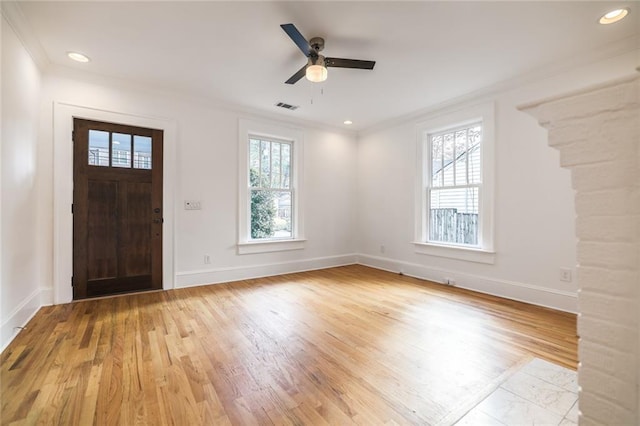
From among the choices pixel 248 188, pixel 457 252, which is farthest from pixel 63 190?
pixel 457 252

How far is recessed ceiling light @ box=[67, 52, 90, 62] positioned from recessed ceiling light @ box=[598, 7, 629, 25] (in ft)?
15.2

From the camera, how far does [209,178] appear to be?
13.3 ft

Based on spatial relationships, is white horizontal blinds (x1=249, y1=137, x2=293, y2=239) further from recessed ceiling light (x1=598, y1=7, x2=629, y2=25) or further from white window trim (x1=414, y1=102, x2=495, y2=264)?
recessed ceiling light (x1=598, y1=7, x2=629, y2=25)

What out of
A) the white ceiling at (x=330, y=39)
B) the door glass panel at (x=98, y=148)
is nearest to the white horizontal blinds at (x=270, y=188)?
the white ceiling at (x=330, y=39)

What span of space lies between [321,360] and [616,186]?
5.97 ft

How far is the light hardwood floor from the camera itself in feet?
4.89

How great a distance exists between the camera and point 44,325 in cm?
254

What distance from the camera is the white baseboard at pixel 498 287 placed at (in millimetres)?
2964

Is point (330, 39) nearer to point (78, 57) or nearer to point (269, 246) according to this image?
point (78, 57)

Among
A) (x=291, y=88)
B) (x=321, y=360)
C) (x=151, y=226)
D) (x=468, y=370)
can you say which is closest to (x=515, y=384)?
(x=468, y=370)

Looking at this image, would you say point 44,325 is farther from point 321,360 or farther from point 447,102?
point 447,102

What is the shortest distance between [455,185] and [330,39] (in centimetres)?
266

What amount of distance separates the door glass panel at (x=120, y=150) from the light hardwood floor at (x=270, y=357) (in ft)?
5.36

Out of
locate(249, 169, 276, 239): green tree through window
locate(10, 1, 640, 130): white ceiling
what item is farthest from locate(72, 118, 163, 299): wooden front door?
locate(249, 169, 276, 239): green tree through window
